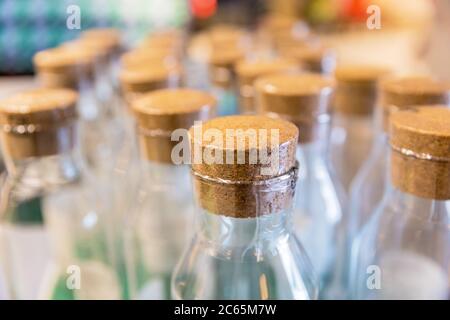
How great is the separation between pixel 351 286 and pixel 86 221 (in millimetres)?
242

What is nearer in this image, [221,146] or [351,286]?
[221,146]

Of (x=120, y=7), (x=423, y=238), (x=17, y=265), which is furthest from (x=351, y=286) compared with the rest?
(x=120, y=7)

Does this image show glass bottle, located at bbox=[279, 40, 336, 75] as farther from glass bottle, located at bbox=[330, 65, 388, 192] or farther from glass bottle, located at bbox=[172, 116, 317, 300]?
glass bottle, located at bbox=[172, 116, 317, 300]

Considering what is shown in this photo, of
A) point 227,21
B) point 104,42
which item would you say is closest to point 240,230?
point 104,42

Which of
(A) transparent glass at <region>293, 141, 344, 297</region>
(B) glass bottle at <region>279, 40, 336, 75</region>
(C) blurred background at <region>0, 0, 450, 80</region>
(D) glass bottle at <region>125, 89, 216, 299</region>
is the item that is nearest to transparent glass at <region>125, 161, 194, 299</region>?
(D) glass bottle at <region>125, 89, 216, 299</region>

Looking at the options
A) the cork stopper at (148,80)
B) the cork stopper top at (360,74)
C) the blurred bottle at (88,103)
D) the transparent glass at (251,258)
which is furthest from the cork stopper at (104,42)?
the transparent glass at (251,258)

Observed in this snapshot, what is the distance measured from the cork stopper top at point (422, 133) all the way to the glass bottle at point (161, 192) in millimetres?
134

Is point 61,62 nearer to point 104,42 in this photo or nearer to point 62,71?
point 62,71

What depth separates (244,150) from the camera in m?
0.25

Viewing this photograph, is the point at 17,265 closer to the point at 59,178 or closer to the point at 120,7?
the point at 59,178

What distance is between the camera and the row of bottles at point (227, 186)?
28 cm

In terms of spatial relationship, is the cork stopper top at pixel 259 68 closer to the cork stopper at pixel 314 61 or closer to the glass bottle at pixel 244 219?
the cork stopper at pixel 314 61

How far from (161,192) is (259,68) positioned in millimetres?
160
